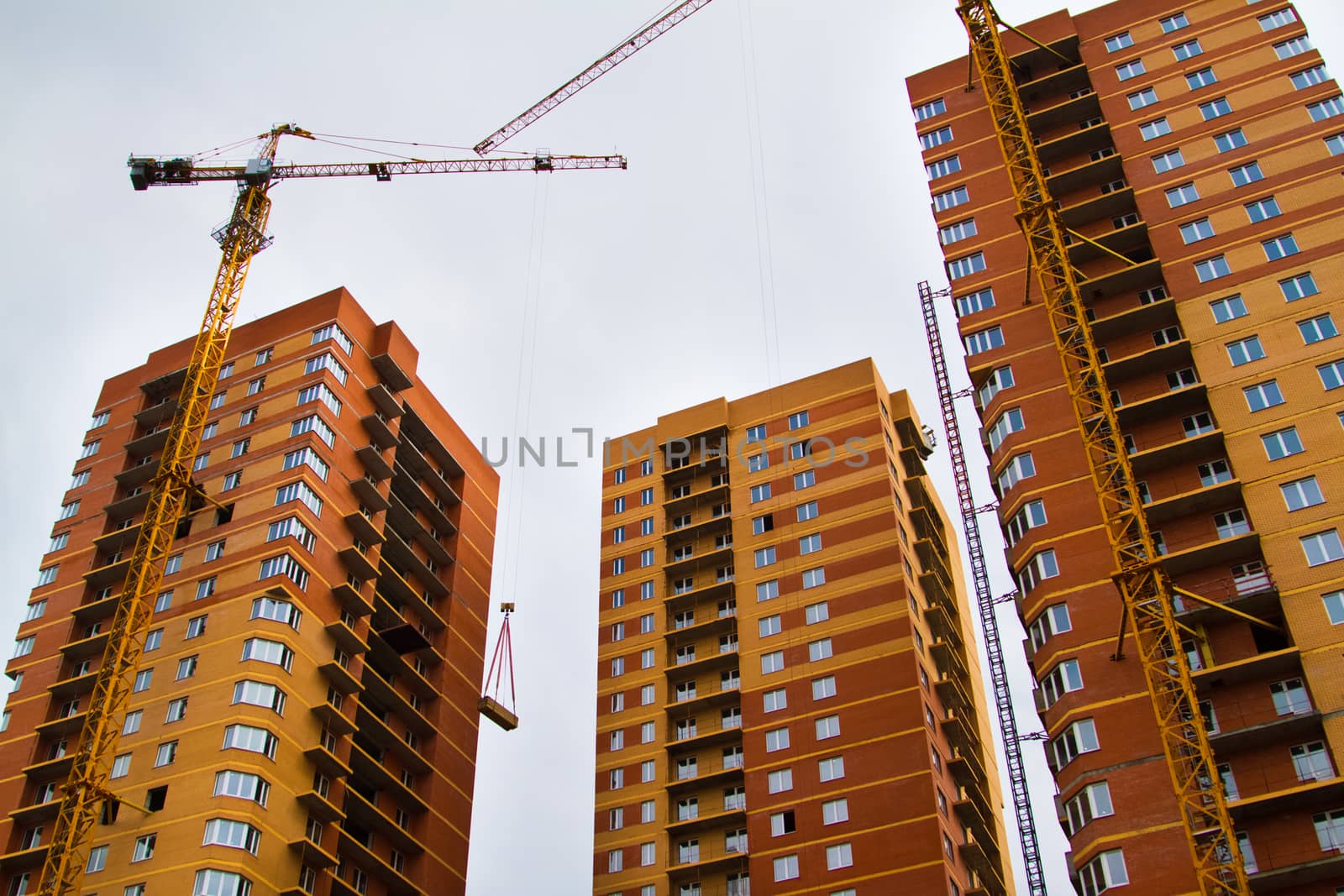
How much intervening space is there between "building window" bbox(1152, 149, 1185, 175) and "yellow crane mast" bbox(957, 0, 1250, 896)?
729 cm

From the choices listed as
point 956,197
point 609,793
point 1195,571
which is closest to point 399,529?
point 609,793

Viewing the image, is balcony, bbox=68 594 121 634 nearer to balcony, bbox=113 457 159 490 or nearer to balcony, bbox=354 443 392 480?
balcony, bbox=113 457 159 490

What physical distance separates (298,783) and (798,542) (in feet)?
115

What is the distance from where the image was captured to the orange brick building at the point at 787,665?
261 feet

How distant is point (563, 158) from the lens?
433 ft

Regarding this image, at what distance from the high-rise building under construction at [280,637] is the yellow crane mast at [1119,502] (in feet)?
147

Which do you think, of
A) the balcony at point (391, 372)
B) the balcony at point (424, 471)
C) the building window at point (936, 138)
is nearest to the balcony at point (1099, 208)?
the building window at point (936, 138)

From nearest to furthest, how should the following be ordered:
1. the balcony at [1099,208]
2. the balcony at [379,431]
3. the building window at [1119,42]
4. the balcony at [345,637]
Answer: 1. the balcony at [1099,208]
2. the balcony at [345,637]
3. the building window at [1119,42]
4. the balcony at [379,431]

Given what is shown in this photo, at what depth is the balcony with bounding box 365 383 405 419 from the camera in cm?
9638

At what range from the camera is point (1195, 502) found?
228 ft

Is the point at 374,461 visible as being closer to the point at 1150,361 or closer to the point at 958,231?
the point at 958,231

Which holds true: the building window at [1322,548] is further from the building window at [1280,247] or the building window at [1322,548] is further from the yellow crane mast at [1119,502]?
the building window at [1280,247]

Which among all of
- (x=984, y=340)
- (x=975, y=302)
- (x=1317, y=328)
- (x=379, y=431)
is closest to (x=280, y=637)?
(x=379, y=431)

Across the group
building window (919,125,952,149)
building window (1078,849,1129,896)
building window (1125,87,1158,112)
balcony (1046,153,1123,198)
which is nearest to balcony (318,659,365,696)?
building window (1078,849,1129,896)
